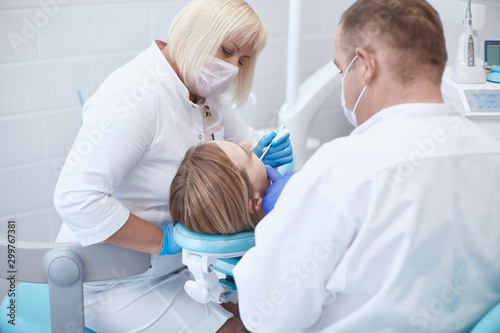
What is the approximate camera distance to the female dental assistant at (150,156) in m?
1.41

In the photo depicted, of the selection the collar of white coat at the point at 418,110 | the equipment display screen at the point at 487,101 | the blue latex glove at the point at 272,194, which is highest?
the collar of white coat at the point at 418,110

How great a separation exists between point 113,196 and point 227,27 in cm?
57

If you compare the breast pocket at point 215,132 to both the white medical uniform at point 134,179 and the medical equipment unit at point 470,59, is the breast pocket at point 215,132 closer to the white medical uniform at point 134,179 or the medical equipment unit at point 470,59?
the white medical uniform at point 134,179

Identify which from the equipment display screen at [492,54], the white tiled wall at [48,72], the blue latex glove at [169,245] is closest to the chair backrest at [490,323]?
the blue latex glove at [169,245]

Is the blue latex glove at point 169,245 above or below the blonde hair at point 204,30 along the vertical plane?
below

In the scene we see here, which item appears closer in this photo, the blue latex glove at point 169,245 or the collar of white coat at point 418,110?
the collar of white coat at point 418,110

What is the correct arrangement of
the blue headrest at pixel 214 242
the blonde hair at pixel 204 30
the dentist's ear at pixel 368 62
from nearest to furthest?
1. the dentist's ear at pixel 368 62
2. the blue headrest at pixel 214 242
3. the blonde hair at pixel 204 30

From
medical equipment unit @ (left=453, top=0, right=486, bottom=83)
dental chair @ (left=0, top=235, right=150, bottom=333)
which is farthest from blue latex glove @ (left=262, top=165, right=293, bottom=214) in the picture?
medical equipment unit @ (left=453, top=0, right=486, bottom=83)

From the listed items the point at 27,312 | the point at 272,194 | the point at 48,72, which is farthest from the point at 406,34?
the point at 48,72

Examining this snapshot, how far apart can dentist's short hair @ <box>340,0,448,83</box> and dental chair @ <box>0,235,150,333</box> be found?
793 mm

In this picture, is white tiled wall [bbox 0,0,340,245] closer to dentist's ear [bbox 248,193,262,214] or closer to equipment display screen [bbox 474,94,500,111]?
dentist's ear [bbox 248,193,262,214]

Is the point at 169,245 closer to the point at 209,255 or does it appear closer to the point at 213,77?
the point at 209,255

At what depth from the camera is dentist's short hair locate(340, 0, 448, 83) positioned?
1.06m

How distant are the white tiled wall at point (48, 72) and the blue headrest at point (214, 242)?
1.21 metres
